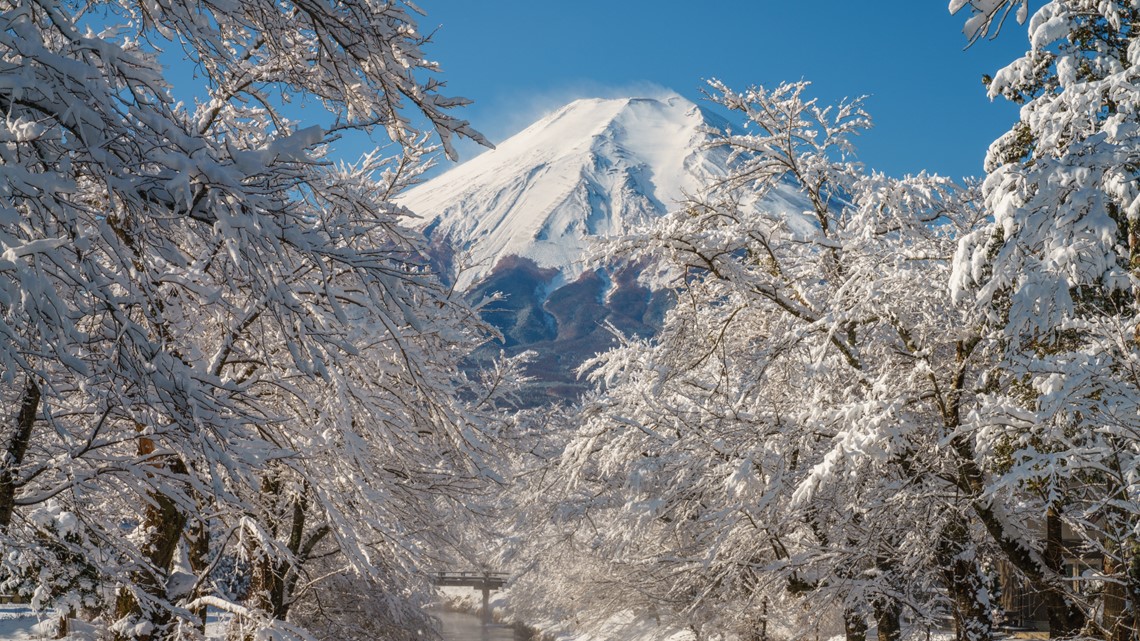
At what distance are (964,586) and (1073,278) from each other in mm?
3312

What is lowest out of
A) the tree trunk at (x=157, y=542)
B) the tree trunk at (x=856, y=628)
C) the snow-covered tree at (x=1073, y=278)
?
the tree trunk at (x=856, y=628)

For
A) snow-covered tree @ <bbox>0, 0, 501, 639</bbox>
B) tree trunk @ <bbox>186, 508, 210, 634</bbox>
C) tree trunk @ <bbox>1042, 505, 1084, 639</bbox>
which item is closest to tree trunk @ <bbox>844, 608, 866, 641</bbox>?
tree trunk @ <bbox>1042, 505, 1084, 639</bbox>

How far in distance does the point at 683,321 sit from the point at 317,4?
21.6 ft

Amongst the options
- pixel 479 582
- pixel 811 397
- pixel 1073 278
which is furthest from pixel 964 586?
Result: pixel 479 582

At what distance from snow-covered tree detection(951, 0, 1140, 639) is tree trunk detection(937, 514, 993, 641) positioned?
0.71 meters

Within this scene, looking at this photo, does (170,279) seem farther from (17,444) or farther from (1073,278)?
(1073,278)

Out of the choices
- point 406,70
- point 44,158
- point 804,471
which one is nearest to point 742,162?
point 804,471

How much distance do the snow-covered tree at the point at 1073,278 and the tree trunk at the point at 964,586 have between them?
71 centimetres

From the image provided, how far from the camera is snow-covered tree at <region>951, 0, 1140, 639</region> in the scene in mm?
5992

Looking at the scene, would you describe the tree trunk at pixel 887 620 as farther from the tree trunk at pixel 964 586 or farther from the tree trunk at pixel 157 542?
the tree trunk at pixel 157 542

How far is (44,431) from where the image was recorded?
250 inches

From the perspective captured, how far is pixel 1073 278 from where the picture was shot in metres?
6.15

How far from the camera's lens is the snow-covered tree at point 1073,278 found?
599 cm

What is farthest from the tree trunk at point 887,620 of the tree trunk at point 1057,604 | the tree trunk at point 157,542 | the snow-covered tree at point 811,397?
the tree trunk at point 157,542
